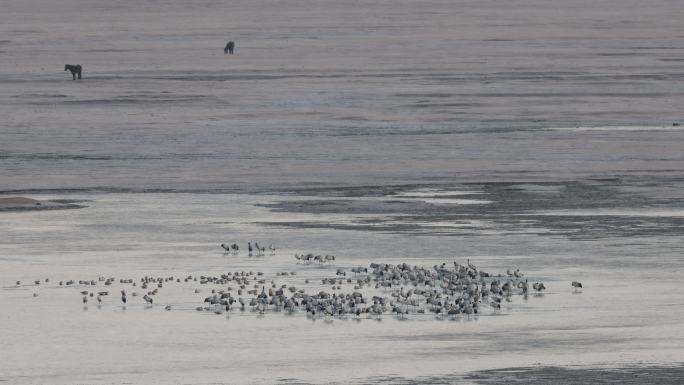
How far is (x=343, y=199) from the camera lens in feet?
88.1

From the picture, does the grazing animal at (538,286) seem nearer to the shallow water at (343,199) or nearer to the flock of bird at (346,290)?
the flock of bird at (346,290)

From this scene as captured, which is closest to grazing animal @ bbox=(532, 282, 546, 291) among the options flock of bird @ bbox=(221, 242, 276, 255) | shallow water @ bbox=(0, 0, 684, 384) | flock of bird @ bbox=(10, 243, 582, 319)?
flock of bird @ bbox=(10, 243, 582, 319)

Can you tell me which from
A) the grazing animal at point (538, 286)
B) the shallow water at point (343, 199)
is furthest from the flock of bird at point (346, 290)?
the shallow water at point (343, 199)

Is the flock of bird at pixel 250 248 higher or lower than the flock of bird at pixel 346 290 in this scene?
higher

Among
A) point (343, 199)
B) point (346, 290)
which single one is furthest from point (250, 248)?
point (343, 199)

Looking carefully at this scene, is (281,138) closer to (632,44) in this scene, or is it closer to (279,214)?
(279,214)

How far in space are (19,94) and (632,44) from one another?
32265mm

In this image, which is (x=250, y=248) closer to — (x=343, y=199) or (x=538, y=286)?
(x=538, y=286)

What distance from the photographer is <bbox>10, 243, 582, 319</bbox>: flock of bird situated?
56.2ft

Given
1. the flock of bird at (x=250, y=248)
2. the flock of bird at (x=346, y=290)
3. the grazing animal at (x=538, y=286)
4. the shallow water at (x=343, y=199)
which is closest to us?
the shallow water at (x=343, y=199)

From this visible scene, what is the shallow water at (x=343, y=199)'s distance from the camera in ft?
49.4

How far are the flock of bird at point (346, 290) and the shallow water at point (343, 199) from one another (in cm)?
25

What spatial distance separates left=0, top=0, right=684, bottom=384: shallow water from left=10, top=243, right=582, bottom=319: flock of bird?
0.25 metres

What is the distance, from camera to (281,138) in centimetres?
3672
